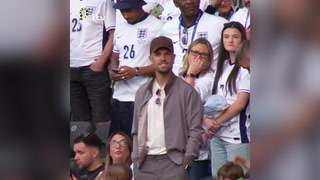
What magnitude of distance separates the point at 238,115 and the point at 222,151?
18 cm

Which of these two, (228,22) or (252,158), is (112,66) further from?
(252,158)

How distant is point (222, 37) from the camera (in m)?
3.08

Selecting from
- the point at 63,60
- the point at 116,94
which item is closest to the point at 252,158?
the point at 63,60

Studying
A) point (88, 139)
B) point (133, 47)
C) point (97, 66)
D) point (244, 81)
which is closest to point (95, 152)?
point (88, 139)

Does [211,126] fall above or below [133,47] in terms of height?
below

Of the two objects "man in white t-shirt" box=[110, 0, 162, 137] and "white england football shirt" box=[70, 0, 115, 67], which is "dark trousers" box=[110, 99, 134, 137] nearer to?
"man in white t-shirt" box=[110, 0, 162, 137]

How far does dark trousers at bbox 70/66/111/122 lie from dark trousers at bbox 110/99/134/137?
8 cm

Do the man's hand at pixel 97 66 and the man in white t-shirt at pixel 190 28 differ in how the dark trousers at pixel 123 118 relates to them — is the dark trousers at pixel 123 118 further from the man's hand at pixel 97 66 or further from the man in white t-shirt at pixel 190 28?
the man in white t-shirt at pixel 190 28

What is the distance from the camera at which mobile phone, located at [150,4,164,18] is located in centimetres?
329

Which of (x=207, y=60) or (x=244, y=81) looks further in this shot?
(x=207, y=60)

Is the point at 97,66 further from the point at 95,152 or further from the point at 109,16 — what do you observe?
the point at 95,152

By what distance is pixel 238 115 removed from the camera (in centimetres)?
309

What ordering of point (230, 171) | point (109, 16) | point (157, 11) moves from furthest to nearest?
point (109, 16) → point (157, 11) → point (230, 171)

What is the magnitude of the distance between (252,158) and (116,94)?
2.09 meters
